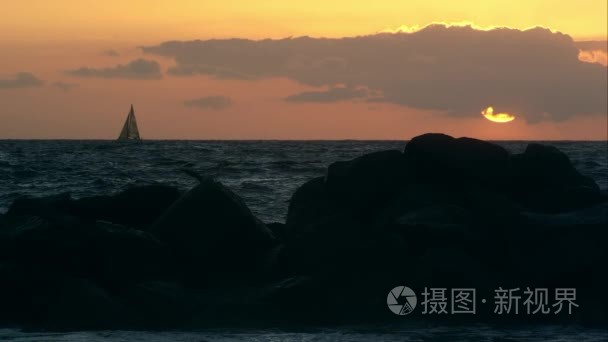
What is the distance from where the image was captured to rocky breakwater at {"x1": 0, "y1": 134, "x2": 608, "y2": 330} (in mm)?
11531

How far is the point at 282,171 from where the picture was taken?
42625mm

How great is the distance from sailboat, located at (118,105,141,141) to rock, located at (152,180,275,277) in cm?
10968

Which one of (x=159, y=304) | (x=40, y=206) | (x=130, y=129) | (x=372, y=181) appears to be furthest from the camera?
(x=130, y=129)

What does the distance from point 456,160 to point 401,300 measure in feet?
12.2

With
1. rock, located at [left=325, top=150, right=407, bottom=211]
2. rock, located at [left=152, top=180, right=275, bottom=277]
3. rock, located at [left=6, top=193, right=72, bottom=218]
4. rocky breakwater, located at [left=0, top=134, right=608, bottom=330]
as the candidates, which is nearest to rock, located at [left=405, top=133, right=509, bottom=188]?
rocky breakwater, located at [left=0, top=134, right=608, bottom=330]

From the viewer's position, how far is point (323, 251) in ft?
40.7

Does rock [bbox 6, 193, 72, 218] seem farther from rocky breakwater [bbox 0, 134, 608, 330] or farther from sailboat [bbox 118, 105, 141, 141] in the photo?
sailboat [bbox 118, 105, 141, 141]

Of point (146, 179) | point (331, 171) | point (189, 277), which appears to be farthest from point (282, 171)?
point (189, 277)

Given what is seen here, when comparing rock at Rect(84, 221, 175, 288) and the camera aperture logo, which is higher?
rock at Rect(84, 221, 175, 288)

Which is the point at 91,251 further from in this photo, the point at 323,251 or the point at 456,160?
the point at 456,160

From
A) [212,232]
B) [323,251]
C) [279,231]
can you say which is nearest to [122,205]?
[212,232]

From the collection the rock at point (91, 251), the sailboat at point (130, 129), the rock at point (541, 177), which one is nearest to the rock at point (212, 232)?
the rock at point (91, 251)

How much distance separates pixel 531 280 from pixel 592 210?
5.36 feet

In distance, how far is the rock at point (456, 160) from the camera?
14.8m
